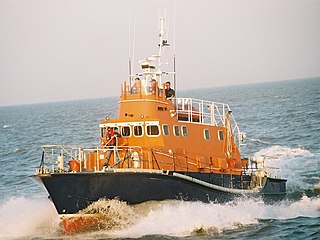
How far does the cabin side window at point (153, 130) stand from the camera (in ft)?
54.9

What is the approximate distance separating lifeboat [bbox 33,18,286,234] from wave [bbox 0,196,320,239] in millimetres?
270

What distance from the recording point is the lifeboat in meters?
15.2

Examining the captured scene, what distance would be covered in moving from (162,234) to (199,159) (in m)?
3.33

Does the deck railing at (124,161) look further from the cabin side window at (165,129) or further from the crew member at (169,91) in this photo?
the crew member at (169,91)

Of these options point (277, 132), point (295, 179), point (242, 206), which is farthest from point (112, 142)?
point (277, 132)

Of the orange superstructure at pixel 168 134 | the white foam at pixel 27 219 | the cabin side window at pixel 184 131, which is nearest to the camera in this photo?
the white foam at pixel 27 219

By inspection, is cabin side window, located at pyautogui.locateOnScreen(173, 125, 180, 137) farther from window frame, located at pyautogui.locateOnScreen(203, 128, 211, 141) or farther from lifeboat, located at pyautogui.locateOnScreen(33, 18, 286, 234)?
window frame, located at pyautogui.locateOnScreen(203, 128, 211, 141)

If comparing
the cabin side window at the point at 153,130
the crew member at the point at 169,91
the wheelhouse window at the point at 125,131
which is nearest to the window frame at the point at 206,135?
the crew member at the point at 169,91

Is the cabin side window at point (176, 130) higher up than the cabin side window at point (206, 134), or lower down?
higher up

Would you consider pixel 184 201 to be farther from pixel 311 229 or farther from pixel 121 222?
pixel 311 229

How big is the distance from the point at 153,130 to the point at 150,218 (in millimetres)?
2743

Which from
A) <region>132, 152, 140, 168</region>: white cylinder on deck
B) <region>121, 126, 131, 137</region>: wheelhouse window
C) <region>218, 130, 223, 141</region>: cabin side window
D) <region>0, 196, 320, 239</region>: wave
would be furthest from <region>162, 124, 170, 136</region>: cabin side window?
<region>218, 130, 223, 141</region>: cabin side window

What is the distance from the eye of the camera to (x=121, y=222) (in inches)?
605

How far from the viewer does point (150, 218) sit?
1545 cm
